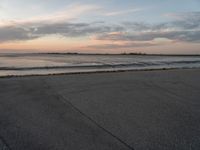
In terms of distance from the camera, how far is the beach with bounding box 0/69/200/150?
430 cm

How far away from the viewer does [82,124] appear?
16.7ft

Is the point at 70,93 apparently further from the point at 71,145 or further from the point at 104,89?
the point at 71,145

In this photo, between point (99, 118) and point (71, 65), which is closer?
point (99, 118)

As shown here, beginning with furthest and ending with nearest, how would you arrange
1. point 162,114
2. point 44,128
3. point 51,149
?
point 162,114
point 44,128
point 51,149

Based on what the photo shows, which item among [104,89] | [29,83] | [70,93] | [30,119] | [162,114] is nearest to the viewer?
[30,119]

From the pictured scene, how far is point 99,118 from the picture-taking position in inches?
214

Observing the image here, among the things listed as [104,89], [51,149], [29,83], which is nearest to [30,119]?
[51,149]

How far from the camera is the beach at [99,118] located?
169 inches

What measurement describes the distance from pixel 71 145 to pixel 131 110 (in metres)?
2.18

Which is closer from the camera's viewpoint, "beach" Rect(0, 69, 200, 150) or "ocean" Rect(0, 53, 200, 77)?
"beach" Rect(0, 69, 200, 150)

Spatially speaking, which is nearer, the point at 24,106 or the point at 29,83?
the point at 24,106

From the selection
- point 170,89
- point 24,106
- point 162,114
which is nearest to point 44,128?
point 24,106

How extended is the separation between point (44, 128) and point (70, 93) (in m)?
2.82

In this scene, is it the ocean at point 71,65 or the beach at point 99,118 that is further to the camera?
the ocean at point 71,65
